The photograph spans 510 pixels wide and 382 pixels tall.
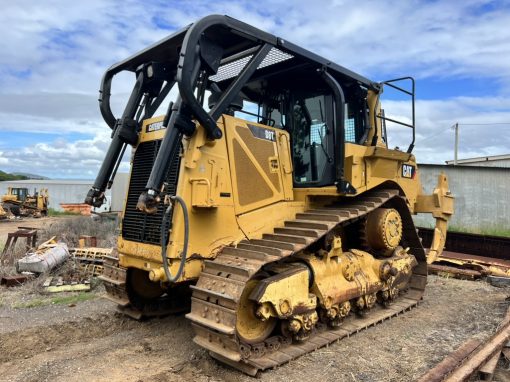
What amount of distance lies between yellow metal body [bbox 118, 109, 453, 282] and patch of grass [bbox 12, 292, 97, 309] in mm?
2160

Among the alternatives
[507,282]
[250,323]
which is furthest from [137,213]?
[507,282]

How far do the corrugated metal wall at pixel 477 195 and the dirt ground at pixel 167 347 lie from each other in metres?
11.8

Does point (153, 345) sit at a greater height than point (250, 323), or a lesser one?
lesser

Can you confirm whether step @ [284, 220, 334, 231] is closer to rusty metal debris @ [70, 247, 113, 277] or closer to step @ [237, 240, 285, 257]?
step @ [237, 240, 285, 257]

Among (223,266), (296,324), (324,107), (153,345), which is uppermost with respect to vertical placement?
(324,107)

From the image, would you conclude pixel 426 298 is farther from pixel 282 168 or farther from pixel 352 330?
pixel 282 168

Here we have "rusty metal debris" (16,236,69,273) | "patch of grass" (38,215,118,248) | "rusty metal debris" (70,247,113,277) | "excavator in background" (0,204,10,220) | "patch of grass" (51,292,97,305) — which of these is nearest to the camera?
"patch of grass" (51,292,97,305)

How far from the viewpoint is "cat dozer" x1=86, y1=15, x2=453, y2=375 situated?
448 cm

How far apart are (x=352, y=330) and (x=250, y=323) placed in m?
1.50

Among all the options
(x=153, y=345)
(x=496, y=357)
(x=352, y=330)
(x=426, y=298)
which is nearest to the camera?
(x=496, y=357)

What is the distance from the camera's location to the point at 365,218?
6531 mm

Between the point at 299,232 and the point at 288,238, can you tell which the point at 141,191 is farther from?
the point at 299,232

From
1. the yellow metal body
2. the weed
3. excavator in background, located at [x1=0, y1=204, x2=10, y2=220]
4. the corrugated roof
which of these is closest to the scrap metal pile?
the yellow metal body

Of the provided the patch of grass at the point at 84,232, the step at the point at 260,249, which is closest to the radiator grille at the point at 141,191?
the step at the point at 260,249
